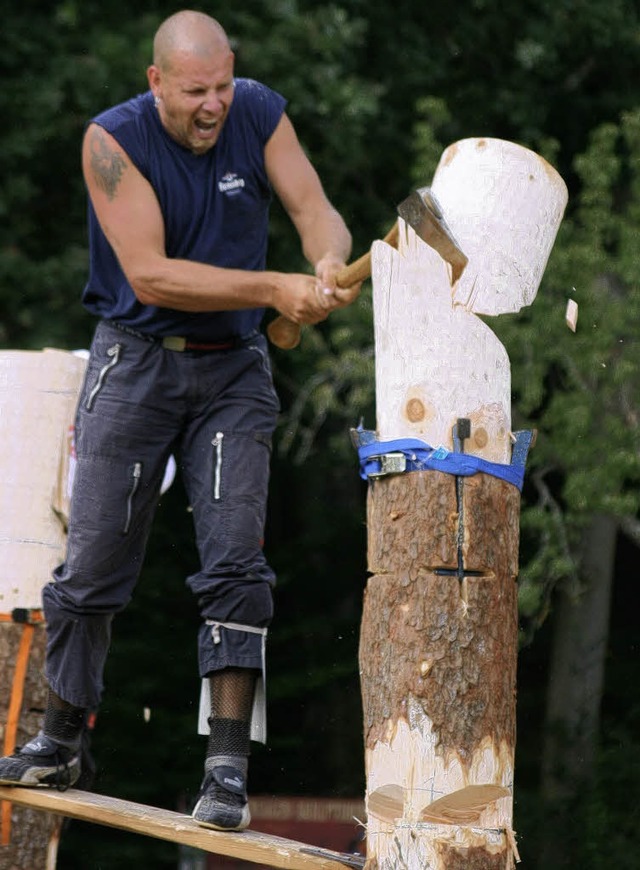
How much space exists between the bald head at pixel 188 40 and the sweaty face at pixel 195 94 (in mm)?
12

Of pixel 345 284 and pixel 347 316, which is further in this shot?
pixel 347 316

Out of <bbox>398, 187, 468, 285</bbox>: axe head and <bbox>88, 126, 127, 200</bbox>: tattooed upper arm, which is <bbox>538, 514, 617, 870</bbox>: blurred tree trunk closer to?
<bbox>88, 126, 127, 200</bbox>: tattooed upper arm

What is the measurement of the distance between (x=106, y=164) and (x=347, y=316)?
5554mm

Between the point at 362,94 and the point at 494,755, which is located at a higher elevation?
the point at 362,94

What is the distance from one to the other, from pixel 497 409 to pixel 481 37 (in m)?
7.43

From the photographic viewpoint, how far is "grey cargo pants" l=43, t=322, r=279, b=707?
13.2 feet

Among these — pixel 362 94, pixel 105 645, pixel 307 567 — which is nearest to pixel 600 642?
pixel 307 567

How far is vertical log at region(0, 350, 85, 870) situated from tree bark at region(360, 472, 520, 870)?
5.71 ft

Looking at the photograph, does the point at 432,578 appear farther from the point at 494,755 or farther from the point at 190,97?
the point at 190,97

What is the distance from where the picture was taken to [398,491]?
11.9 feet

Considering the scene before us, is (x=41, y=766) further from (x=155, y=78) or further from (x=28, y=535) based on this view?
(x=155, y=78)

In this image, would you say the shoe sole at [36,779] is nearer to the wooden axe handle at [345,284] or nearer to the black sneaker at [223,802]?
the black sneaker at [223,802]

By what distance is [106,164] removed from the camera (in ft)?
13.3

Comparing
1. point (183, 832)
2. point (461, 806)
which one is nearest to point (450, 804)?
point (461, 806)
